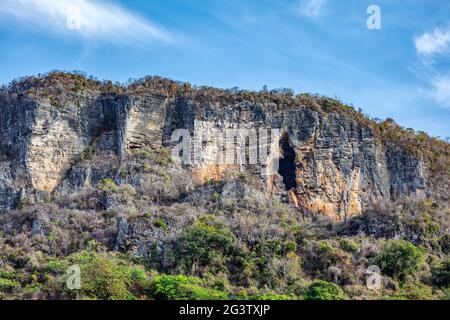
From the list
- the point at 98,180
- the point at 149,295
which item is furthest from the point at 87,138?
the point at 149,295

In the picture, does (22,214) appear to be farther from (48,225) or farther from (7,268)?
(7,268)

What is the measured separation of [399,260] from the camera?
46188mm

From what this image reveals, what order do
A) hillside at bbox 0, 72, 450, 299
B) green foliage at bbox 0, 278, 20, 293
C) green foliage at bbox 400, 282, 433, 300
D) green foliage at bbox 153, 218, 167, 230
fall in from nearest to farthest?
green foliage at bbox 0, 278, 20, 293 < green foliage at bbox 400, 282, 433, 300 < hillside at bbox 0, 72, 450, 299 < green foliage at bbox 153, 218, 167, 230

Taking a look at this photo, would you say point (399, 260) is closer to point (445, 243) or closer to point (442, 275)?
point (442, 275)

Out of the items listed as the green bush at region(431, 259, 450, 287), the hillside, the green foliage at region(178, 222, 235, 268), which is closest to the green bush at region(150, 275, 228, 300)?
the hillside

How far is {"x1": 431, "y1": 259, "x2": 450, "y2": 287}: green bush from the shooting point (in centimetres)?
4582

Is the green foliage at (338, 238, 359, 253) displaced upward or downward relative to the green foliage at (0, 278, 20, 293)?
upward

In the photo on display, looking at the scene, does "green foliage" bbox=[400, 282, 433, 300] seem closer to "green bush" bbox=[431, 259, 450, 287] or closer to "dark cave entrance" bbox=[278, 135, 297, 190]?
"green bush" bbox=[431, 259, 450, 287]

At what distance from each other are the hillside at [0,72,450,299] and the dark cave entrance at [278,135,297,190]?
0.09 metres

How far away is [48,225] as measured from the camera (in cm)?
5181

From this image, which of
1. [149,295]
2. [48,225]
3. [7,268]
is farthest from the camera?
[48,225]

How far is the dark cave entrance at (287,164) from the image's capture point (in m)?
62.0

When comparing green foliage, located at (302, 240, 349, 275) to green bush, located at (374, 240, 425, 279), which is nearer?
green bush, located at (374, 240, 425, 279)
